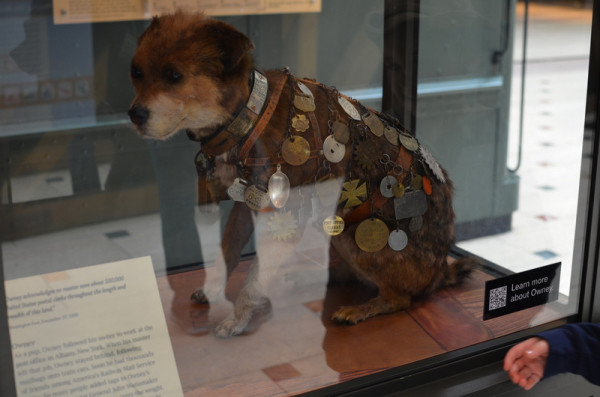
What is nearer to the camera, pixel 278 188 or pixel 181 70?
pixel 181 70

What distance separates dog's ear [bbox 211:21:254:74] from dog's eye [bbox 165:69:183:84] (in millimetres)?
79

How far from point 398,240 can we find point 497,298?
25 cm

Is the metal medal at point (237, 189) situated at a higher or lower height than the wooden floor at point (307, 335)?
higher

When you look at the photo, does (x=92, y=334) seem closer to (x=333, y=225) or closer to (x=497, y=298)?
(x=333, y=225)

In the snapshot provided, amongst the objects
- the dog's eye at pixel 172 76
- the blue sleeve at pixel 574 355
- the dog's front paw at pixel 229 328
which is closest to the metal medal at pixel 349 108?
the dog's eye at pixel 172 76

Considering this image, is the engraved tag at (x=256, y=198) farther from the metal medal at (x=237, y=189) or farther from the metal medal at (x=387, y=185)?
the metal medal at (x=387, y=185)

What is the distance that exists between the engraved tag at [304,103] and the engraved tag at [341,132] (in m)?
0.06

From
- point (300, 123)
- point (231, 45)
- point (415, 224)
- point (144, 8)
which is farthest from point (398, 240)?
point (144, 8)

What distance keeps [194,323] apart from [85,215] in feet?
1.05

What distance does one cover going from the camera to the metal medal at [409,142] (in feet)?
4.62

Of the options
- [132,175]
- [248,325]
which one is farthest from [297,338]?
[132,175]

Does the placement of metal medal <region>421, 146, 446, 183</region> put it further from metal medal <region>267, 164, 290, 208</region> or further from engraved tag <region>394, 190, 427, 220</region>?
metal medal <region>267, 164, 290, 208</region>

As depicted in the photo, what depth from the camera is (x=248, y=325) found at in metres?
1.34

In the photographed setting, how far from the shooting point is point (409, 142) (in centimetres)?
142
